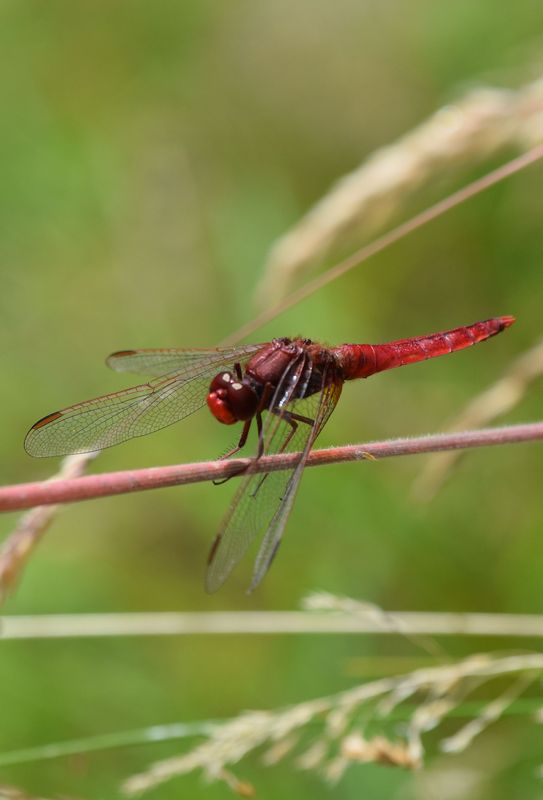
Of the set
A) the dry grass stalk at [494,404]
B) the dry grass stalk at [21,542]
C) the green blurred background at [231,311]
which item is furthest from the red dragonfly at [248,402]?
the green blurred background at [231,311]

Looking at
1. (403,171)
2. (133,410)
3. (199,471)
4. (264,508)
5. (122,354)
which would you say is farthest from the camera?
(403,171)

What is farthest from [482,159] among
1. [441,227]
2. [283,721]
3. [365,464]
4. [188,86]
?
[188,86]

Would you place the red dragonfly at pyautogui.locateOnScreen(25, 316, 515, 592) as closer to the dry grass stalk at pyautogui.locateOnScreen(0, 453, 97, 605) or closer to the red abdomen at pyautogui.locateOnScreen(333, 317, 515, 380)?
the red abdomen at pyautogui.locateOnScreen(333, 317, 515, 380)

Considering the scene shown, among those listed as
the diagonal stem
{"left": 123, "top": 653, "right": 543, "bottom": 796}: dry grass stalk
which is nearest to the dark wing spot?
the diagonal stem

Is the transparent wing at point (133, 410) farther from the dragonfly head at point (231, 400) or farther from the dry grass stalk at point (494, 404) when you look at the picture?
the dry grass stalk at point (494, 404)

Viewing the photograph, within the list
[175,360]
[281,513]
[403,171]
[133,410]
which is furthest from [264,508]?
[403,171]

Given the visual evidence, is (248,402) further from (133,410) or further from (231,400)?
(133,410)
